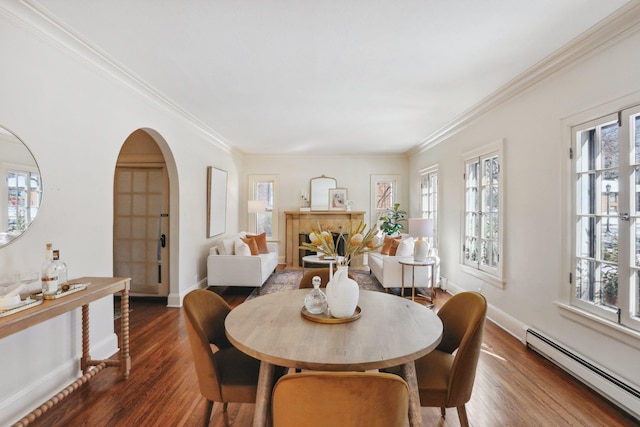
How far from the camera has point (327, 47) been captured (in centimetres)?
253

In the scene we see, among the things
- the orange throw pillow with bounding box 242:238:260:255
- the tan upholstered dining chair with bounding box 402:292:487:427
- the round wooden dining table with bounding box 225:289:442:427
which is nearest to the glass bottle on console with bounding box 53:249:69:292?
the round wooden dining table with bounding box 225:289:442:427

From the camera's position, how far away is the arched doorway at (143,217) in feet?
15.0

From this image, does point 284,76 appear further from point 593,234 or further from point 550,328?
point 550,328

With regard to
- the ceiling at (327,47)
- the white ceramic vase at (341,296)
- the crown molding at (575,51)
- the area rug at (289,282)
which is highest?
the ceiling at (327,47)

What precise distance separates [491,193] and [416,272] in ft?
5.35

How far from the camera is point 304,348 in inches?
52.9

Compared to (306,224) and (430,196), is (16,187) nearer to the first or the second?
(306,224)

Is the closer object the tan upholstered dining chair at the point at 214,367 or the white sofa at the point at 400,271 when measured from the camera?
the tan upholstered dining chair at the point at 214,367

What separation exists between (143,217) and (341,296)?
13.2 ft

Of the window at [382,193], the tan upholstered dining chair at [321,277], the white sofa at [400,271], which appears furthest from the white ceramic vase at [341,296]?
the window at [382,193]

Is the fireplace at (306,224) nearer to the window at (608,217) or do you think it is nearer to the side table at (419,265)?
the side table at (419,265)

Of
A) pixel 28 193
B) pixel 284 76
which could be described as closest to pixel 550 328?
pixel 284 76

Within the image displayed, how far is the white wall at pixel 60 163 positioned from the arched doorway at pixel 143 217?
48.7 inches

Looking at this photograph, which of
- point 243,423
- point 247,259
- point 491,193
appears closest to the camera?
point 243,423
